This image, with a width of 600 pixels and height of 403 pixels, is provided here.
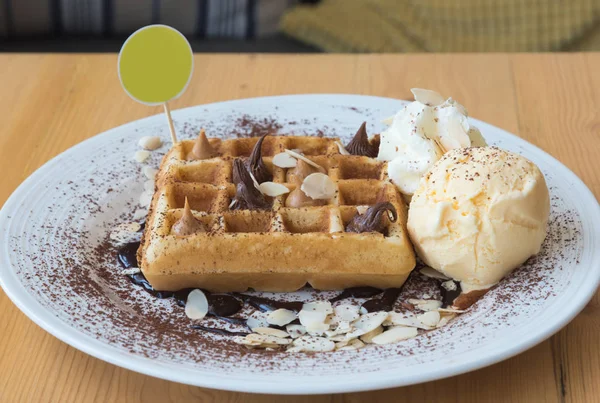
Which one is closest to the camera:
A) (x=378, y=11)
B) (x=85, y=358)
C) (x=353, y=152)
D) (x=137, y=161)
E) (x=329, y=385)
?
(x=329, y=385)

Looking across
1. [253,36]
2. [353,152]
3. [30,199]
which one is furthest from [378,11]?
[30,199]

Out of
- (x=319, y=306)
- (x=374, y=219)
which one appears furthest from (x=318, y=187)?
(x=319, y=306)

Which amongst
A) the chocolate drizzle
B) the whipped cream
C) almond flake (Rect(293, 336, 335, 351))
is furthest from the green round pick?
almond flake (Rect(293, 336, 335, 351))

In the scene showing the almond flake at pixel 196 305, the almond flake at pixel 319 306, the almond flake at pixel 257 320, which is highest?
the almond flake at pixel 319 306

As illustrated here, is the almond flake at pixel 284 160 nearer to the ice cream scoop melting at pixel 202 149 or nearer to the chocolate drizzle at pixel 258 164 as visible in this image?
the chocolate drizzle at pixel 258 164

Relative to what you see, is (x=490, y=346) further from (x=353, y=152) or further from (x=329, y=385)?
(x=353, y=152)

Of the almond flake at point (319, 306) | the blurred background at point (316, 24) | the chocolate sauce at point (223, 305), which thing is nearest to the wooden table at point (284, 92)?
the chocolate sauce at point (223, 305)
